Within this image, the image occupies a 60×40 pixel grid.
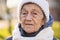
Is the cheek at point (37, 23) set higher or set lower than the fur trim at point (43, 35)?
higher

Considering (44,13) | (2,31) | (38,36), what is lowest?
(2,31)

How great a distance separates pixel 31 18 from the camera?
1.04 metres

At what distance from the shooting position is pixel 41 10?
1057 mm

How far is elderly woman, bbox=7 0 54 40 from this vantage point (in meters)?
1.05

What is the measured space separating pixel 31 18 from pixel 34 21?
0.08 ft

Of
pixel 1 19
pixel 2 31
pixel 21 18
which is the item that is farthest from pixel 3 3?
pixel 21 18

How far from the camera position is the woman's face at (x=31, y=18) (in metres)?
1.05

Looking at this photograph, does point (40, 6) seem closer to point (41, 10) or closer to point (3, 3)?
point (41, 10)

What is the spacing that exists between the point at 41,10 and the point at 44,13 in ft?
0.08

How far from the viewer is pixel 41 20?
1.07 meters

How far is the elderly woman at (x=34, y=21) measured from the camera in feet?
3.43

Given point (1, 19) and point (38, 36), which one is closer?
point (38, 36)

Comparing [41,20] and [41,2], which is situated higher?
[41,2]

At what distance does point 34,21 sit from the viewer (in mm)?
1052
